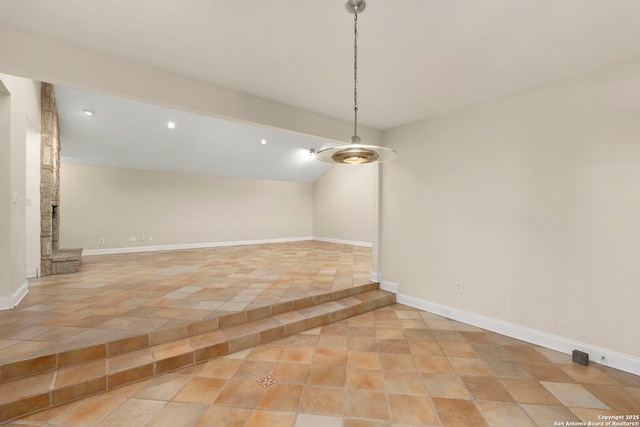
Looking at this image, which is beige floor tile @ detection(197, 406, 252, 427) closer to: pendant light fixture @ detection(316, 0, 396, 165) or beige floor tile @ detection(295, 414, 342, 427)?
beige floor tile @ detection(295, 414, 342, 427)

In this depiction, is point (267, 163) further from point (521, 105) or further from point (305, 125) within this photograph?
point (521, 105)

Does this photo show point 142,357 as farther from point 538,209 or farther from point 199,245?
point 199,245

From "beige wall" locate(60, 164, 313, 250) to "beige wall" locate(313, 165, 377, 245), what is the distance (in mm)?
525

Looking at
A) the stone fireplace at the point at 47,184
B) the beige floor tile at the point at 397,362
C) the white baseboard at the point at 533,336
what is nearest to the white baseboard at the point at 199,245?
the stone fireplace at the point at 47,184

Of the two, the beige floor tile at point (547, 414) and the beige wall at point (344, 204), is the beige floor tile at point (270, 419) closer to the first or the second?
the beige floor tile at point (547, 414)

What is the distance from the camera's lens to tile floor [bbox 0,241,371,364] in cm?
227

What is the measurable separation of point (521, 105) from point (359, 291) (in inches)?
117

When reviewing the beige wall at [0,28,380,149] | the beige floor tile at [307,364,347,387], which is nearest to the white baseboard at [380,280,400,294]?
the beige floor tile at [307,364,347,387]

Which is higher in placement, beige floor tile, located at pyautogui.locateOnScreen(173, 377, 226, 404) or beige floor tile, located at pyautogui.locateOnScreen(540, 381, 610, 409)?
beige floor tile, located at pyautogui.locateOnScreen(173, 377, 226, 404)

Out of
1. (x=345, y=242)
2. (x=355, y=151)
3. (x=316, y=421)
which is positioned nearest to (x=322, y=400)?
(x=316, y=421)

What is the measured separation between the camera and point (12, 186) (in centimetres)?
279

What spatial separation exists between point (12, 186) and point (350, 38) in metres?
3.77

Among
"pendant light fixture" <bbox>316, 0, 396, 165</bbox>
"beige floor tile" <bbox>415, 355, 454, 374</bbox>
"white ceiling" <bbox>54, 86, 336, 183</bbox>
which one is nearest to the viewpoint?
"pendant light fixture" <bbox>316, 0, 396, 165</bbox>

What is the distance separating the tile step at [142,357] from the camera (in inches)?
69.2
